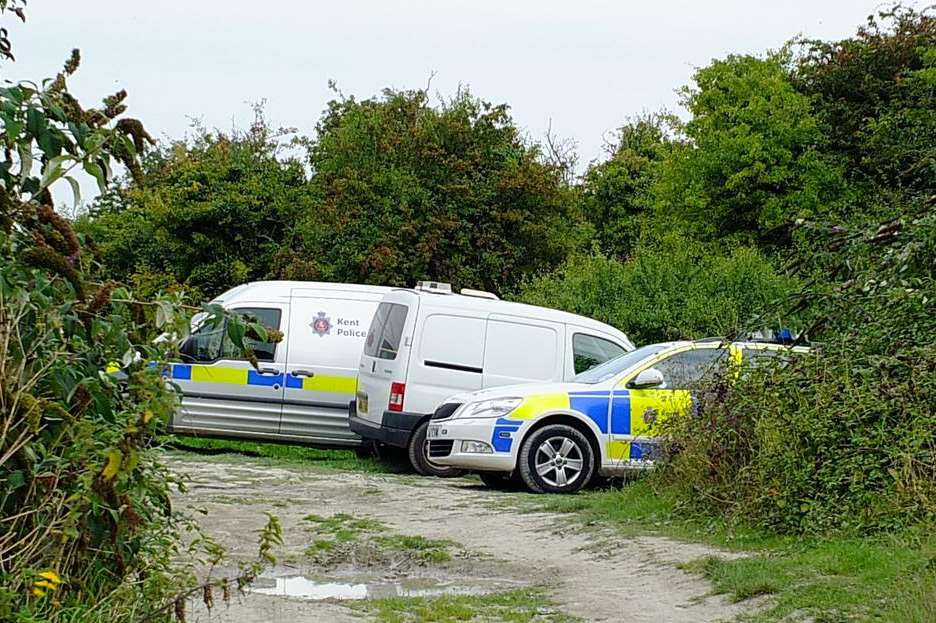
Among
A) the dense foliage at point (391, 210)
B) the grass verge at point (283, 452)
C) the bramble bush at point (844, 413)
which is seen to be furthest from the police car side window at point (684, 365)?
the dense foliage at point (391, 210)

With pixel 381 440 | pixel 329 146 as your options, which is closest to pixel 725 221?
pixel 329 146

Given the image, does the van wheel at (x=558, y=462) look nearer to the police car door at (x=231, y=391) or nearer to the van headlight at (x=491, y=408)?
the van headlight at (x=491, y=408)

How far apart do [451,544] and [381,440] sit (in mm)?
5533

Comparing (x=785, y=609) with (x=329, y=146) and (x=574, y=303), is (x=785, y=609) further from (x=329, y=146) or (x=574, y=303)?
(x=329, y=146)

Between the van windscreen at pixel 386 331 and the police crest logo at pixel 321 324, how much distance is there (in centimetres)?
96

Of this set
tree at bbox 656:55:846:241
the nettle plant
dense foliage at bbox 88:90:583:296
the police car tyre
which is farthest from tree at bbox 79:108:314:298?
the nettle plant

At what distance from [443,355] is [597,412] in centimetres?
263

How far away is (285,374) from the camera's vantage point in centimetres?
1670

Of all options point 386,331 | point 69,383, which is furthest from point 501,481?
point 69,383

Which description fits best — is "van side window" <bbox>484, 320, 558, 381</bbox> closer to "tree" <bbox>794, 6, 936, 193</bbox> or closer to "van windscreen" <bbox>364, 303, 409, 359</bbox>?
"van windscreen" <bbox>364, 303, 409, 359</bbox>

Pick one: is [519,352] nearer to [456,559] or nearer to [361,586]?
[456,559]

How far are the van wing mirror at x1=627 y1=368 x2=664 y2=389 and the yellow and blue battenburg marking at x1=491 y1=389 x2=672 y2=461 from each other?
0.11 meters

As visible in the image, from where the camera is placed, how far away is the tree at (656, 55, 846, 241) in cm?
3089

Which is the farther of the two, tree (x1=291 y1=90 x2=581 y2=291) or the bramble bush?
tree (x1=291 y1=90 x2=581 y2=291)
